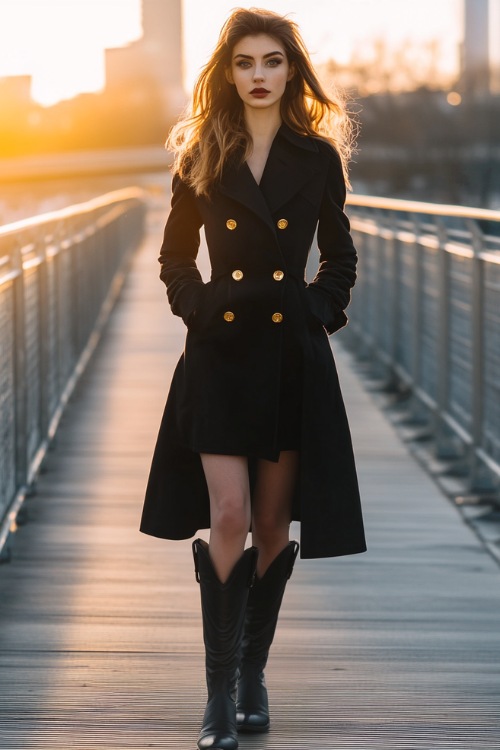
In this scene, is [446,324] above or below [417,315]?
above

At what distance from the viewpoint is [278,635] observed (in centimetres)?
468

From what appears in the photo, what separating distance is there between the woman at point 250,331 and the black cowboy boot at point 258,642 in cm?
10

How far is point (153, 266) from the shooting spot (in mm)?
26938

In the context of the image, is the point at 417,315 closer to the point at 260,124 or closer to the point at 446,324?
the point at 446,324

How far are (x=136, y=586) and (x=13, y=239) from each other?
168 centimetres

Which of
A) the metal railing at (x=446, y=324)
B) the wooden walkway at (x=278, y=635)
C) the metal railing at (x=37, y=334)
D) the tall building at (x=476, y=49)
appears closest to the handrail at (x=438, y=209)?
the metal railing at (x=446, y=324)

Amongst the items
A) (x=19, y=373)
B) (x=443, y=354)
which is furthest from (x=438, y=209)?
(x=19, y=373)

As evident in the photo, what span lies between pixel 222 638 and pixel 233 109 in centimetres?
122

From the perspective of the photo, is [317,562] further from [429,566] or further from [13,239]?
[13,239]

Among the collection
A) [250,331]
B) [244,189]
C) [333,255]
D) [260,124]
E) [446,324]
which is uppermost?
[260,124]

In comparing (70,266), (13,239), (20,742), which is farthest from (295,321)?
(70,266)

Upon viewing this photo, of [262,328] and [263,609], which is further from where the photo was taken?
[263,609]

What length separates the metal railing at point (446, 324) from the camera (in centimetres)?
682

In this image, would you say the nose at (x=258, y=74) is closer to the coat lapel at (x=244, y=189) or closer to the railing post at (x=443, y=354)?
the coat lapel at (x=244, y=189)
